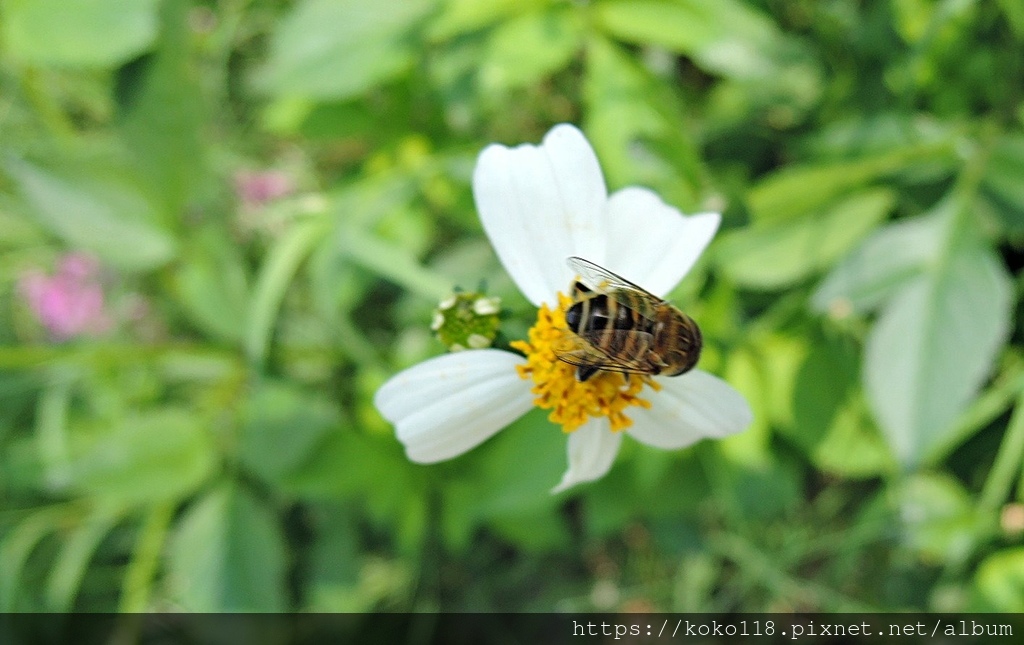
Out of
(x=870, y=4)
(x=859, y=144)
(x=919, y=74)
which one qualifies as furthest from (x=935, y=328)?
(x=870, y=4)

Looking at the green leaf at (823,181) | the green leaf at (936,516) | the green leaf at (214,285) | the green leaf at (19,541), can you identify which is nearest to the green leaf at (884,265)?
the green leaf at (823,181)

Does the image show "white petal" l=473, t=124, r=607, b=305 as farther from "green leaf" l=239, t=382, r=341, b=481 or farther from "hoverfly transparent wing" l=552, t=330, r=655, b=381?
"green leaf" l=239, t=382, r=341, b=481

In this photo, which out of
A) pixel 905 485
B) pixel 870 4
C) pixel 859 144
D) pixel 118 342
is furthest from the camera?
pixel 118 342

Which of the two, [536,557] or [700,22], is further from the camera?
[536,557]

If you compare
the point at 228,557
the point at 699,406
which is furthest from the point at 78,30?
the point at 699,406

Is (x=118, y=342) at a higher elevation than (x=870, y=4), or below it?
below

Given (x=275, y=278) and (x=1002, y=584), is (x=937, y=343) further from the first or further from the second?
(x=275, y=278)

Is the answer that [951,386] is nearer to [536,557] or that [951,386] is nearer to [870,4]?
[870,4]

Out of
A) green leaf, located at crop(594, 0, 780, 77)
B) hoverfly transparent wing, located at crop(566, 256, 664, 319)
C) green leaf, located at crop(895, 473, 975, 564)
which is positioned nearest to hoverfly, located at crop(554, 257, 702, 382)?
hoverfly transparent wing, located at crop(566, 256, 664, 319)
